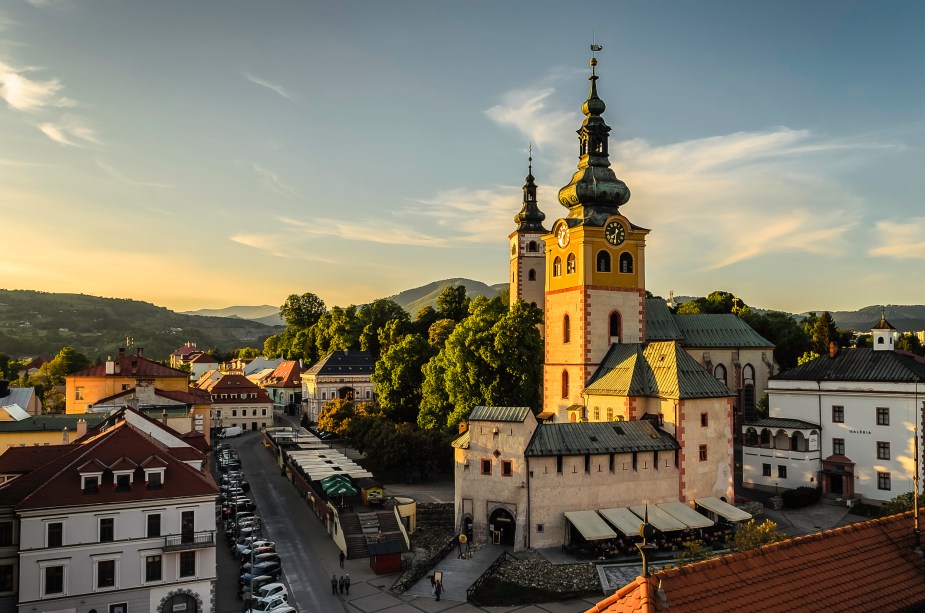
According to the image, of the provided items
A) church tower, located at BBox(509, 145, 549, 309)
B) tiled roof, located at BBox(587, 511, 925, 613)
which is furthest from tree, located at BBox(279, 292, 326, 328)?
tiled roof, located at BBox(587, 511, 925, 613)

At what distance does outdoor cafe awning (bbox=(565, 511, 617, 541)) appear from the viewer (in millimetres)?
37500

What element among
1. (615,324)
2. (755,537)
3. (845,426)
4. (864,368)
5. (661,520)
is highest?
(615,324)

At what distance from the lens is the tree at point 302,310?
142375mm

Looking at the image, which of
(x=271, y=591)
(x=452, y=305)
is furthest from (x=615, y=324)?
(x=452, y=305)

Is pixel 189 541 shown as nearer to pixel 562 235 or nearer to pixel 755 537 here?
pixel 755 537

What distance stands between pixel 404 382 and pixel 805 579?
62.1m

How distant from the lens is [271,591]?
33.1 metres

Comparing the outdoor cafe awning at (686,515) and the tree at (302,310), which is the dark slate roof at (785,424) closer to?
the outdoor cafe awning at (686,515)

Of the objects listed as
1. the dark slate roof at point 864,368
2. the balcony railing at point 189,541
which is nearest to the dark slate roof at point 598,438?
the dark slate roof at point 864,368

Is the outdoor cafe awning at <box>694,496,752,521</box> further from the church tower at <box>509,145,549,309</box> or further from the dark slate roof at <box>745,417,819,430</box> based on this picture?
the church tower at <box>509,145,549,309</box>

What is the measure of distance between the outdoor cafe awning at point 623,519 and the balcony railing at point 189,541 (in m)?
20.8

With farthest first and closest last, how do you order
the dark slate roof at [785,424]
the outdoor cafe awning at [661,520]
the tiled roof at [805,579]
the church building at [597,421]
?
the dark slate roof at [785,424]
the church building at [597,421]
the outdoor cafe awning at [661,520]
the tiled roof at [805,579]

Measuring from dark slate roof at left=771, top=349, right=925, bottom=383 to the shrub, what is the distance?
323 inches

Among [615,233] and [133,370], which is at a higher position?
[615,233]
